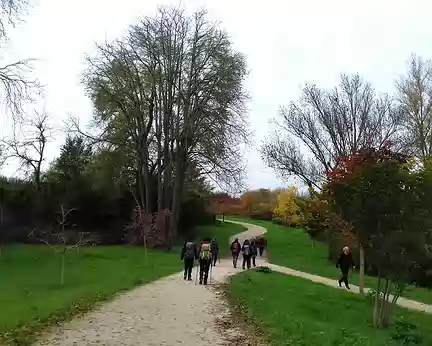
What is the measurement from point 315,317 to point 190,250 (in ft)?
28.1

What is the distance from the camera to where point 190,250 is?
21.9 meters

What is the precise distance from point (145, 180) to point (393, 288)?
36147 mm

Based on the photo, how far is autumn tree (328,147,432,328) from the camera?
13695mm

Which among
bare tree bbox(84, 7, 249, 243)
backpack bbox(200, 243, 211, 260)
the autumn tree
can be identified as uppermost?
bare tree bbox(84, 7, 249, 243)

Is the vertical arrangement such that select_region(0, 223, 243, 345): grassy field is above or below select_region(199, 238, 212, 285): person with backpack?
below

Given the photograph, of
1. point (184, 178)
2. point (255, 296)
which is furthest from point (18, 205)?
point (255, 296)

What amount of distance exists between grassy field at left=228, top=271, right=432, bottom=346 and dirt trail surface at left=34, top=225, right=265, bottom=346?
0.80 m

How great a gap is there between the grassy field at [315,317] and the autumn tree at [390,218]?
116 cm

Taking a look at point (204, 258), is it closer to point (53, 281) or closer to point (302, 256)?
point (53, 281)

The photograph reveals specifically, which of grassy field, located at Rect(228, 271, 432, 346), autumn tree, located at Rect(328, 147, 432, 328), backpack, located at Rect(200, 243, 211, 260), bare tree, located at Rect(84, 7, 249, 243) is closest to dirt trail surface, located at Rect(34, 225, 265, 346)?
grassy field, located at Rect(228, 271, 432, 346)

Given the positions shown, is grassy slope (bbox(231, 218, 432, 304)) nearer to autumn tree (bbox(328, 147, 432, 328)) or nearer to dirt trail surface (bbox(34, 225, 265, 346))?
autumn tree (bbox(328, 147, 432, 328))

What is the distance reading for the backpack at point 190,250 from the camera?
21828mm

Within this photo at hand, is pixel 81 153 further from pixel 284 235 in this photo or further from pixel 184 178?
pixel 284 235

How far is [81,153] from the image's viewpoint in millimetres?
59312
